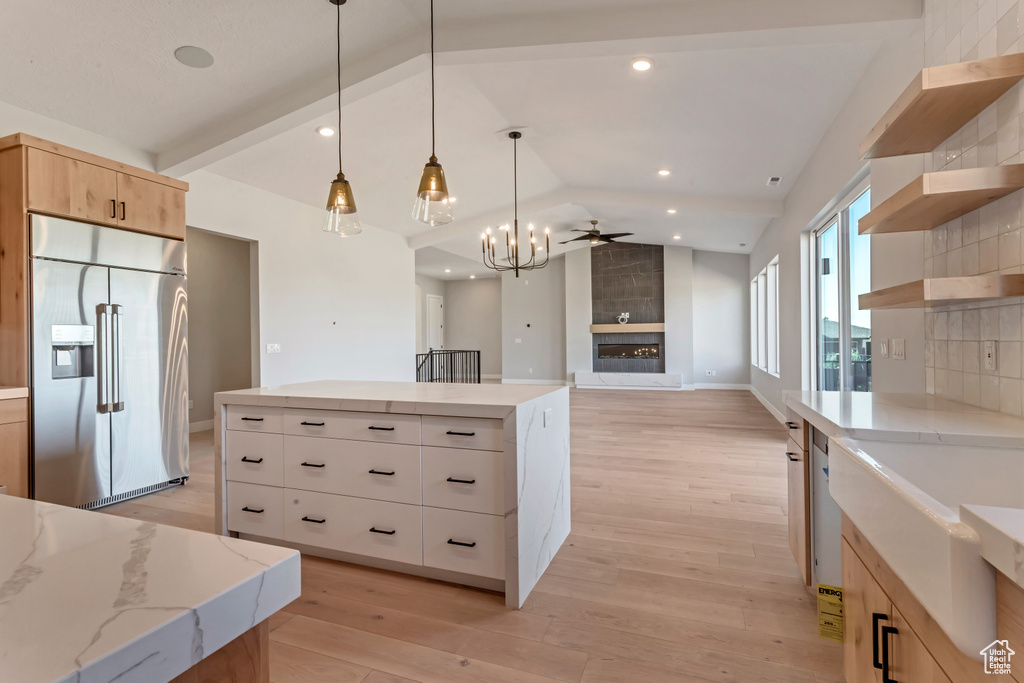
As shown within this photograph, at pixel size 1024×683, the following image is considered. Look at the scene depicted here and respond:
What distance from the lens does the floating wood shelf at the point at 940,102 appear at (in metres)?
1.53

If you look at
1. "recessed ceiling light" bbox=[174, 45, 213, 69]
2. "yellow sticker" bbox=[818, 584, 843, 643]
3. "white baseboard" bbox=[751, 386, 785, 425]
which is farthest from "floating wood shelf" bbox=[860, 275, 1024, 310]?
"white baseboard" bbox=[751, 386, 785, 425]

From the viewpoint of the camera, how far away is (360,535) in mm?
2375

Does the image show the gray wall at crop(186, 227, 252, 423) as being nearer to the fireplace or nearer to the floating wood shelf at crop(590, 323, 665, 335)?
the floating wood shelf at crop(590, 323, 665, 335)

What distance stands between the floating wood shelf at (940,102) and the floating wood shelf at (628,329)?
904 centimetres

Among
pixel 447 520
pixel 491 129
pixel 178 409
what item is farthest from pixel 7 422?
pixel 491 129

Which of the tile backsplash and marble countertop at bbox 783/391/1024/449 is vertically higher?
the tile backsplash

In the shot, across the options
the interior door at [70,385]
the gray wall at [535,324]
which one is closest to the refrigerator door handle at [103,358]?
the interior door at [70,385]

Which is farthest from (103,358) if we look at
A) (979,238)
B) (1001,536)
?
(979,238)

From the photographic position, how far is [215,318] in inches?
256

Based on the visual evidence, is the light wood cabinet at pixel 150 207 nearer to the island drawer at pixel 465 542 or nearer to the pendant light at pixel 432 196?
the pendant light at pixel 432 196

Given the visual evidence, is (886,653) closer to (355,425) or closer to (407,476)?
(407,476)

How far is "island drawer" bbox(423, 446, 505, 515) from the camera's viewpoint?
213cm

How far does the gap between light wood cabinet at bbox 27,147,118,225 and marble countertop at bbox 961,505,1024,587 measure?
14.1ft

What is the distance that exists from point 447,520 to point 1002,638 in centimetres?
186
